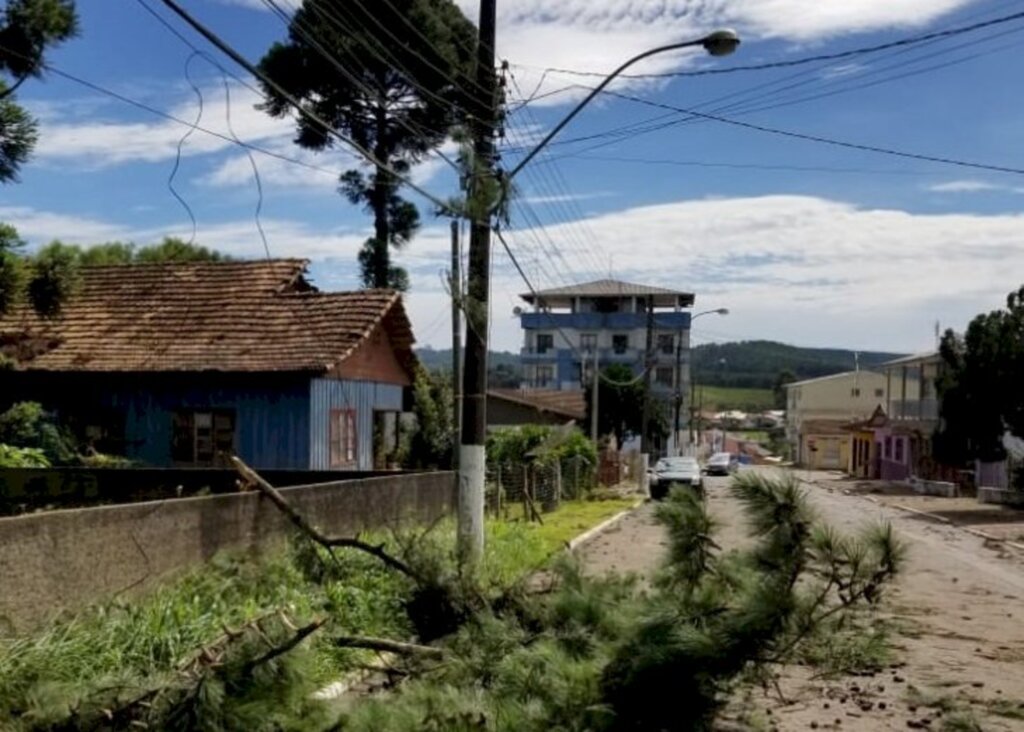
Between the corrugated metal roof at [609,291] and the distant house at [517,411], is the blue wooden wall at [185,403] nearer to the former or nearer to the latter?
the distant house at [517,411]

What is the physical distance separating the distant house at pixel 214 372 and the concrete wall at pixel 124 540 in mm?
8692

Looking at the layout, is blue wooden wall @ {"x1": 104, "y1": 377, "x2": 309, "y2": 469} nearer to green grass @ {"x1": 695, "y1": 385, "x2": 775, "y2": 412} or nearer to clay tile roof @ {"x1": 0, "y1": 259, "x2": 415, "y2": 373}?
clay tile roof @ {"x1": 0, "y1": 259, "x2": 415, "y2": 373}

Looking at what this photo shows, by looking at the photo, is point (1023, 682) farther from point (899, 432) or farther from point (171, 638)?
point (899, 432)

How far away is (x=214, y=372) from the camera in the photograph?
67.2 feet

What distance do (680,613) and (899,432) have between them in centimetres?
5762

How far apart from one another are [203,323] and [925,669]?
51.7 ft

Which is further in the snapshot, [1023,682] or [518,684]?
[1023,682]

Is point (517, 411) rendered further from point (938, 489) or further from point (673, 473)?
point (938, 489)

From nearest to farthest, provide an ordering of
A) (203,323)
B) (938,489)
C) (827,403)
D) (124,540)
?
1. (124,540)
2. (203,323)
3. (938,489)
4. (827,403)

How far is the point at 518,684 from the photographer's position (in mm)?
6789

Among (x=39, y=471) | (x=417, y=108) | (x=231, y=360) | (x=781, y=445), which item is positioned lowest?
(x=781, y=445)

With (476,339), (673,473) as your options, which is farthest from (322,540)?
(673,473)

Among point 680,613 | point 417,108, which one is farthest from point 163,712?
point 417,108

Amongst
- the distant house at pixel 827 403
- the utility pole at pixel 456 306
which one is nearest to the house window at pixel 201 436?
the utility pole at pixel 456 306
